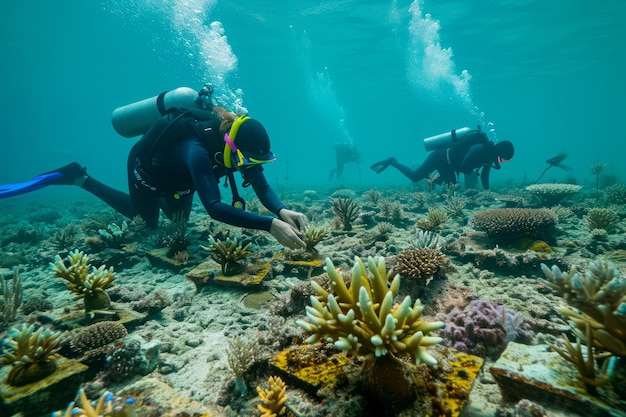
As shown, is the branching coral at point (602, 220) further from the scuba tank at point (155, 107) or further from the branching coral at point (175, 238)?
the branching coral at point (175, 238)

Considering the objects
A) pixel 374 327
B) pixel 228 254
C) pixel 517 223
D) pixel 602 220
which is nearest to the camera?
pixel 374 327

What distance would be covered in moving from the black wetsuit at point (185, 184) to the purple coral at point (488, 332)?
242 cm

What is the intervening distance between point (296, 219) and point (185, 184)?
3092mm

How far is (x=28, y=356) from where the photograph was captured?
2.47m

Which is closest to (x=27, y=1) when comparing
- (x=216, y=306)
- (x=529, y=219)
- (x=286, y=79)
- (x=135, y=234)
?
(x=286, y=79)

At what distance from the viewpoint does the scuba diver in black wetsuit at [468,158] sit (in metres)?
11.0

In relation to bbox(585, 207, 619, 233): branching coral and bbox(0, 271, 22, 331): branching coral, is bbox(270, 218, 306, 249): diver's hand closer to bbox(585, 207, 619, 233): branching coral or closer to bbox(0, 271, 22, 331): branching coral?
bbox(0, 271, 22, 331): branching coral

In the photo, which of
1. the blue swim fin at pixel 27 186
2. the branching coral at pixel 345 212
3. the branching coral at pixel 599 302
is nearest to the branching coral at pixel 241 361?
the branching coral at pixel 599 302

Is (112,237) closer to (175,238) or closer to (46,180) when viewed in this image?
(175,238)

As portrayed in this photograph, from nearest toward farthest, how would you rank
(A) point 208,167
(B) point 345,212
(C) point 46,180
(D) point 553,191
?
(A) point 208,167 → (C) point 46,180 → (B) point 345,212 → (D) point 553,191

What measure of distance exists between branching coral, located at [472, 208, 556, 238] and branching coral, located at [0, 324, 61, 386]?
6.89 meters

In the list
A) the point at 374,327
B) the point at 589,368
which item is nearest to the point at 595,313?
the point at 589,368

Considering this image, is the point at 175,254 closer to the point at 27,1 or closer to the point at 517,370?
the point at 517,370

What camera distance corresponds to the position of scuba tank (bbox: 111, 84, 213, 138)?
6309mm
